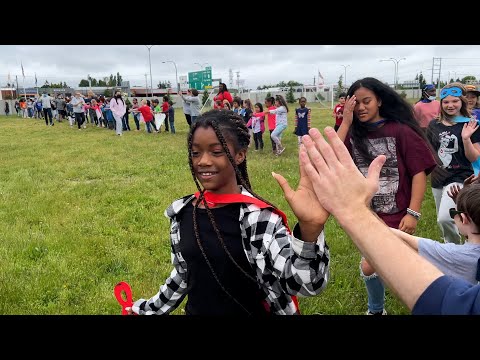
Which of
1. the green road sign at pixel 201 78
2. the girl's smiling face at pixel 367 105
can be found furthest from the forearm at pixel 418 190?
the green road sign at pixel 201 78

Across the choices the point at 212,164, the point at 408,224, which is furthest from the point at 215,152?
the point at 408,224

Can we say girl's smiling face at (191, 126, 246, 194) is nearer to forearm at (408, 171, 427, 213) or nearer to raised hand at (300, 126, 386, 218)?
raised hand at (300, 126, 386, 218)

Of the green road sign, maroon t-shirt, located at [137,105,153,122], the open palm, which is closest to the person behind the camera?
the open palm

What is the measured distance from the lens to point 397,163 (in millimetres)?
2982

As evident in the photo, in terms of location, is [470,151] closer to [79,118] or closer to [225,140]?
[225,140]

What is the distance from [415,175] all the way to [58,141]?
14670mm

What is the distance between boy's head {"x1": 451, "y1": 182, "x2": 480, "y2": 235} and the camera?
1.86 metres

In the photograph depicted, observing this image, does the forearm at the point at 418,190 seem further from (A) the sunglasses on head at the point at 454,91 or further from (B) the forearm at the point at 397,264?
(B) the forearm at the point at 397,264

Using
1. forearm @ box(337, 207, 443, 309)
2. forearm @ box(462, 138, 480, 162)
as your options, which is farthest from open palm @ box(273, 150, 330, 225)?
forearm @ box(462, 138, 480, 162)

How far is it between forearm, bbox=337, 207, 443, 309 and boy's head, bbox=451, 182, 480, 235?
1.06 m

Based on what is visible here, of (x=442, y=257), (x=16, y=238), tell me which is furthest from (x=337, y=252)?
(x=16, y=238)

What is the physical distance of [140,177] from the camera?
8.77 m

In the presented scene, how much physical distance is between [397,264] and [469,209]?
114 centimetres

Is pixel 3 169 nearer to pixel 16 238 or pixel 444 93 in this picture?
pixel 16 238
